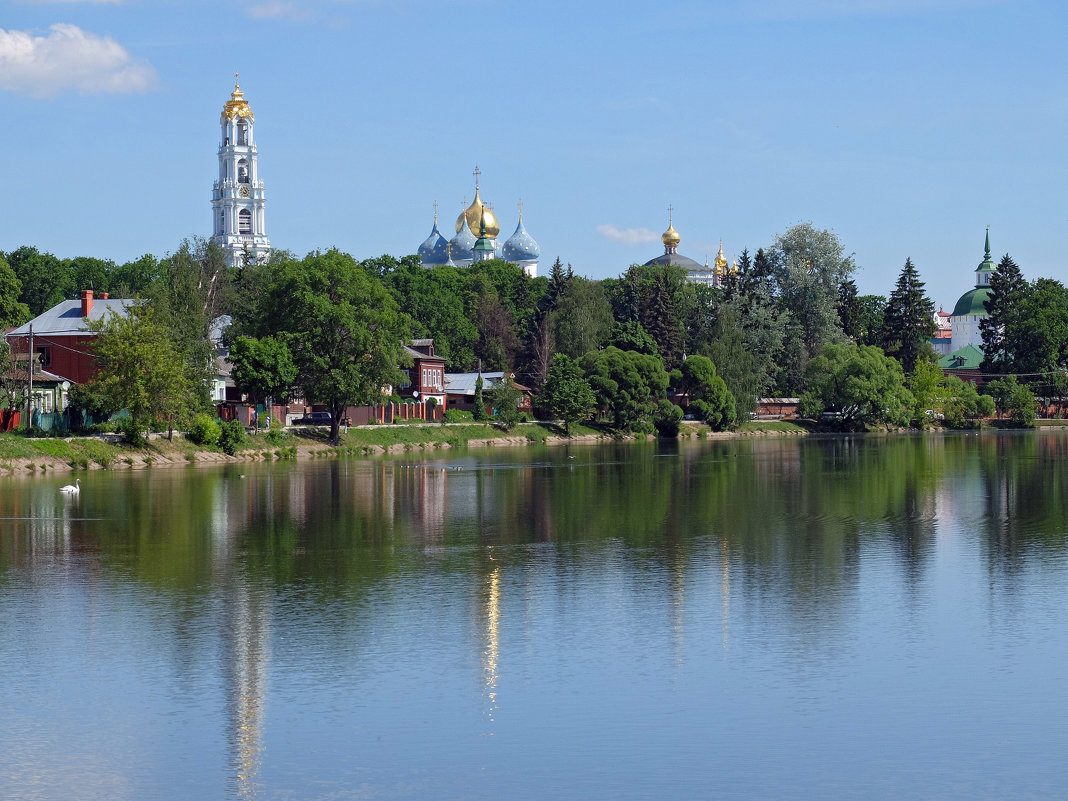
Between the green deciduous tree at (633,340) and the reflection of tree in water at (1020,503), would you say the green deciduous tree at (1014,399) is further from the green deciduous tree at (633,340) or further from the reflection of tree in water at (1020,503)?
the reflection of tree in water at (1020,503)

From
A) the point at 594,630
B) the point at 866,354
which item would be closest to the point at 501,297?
the point at 866,354

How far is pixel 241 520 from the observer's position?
121 feet

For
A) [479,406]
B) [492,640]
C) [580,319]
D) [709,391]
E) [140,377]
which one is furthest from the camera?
[580,319]

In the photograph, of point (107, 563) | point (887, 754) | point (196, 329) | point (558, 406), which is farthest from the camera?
point (558, 406)

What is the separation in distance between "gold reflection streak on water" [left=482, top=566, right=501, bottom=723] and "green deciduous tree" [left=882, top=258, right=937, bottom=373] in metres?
104

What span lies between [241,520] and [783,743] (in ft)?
79.6

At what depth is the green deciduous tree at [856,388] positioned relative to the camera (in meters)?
105

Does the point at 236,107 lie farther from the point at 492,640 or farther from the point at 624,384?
the point at 492,640

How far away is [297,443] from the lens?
71.1 metres

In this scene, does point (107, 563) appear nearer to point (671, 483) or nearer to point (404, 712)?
point (404, 712)

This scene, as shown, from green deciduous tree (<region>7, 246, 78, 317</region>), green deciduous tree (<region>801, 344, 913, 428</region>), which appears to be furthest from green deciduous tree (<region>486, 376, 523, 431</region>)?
green deciduous tree (<region>7, 246, 78, 317</region>)

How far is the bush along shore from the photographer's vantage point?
55906mm

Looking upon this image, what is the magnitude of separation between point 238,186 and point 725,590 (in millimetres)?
150751

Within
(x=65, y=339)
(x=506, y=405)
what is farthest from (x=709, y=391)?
(x=65, y=339)
